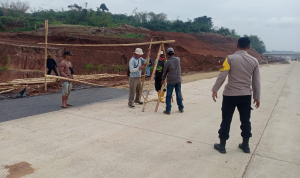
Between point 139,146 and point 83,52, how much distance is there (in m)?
20.6

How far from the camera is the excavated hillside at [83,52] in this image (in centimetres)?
2072

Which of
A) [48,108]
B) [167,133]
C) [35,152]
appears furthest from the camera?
[48,108]

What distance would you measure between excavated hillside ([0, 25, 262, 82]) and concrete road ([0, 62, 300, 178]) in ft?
46.3

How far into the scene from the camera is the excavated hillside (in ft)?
68.0

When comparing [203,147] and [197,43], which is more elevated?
[197,43]

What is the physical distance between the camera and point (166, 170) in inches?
144

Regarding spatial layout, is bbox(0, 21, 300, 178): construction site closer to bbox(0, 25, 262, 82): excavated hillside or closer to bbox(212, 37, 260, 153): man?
bbox(212, 37, 260, 153): man

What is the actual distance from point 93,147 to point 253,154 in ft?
8.88

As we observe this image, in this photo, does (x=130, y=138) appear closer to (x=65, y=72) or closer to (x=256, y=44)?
(x=65, y=72)

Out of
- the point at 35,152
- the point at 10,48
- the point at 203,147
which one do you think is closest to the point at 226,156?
the point at 203,147

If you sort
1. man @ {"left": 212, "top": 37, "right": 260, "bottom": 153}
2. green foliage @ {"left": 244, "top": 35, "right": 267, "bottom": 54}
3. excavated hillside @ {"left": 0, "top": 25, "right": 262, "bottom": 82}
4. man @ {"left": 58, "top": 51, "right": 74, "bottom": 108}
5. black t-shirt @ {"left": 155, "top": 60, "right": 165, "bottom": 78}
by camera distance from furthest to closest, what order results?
green foliage @ {"left": 244, "top": 35, "right": 267, "bottom": 54}
excavated hillside @ {"left": 0, "top": 25, "right": 262, "bottom": 82}
black t-shirt @ {"left": 155, "top": 60, "right": 165, "bottom": 78}
man @ {"left": 58, "top": 51, "right": 74, "bottom": 108}
man @ {"left": 212, "top": 37, "right": 260, "bottom": 153}

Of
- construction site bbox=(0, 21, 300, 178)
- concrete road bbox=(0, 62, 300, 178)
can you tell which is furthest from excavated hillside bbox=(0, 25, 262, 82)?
concrete road bbox=(0, 62, 300, 178)

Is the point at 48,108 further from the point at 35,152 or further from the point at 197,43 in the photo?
the point at 197,43

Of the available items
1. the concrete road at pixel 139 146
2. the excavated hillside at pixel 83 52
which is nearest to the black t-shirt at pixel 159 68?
the concrete road at pixel 139 146
